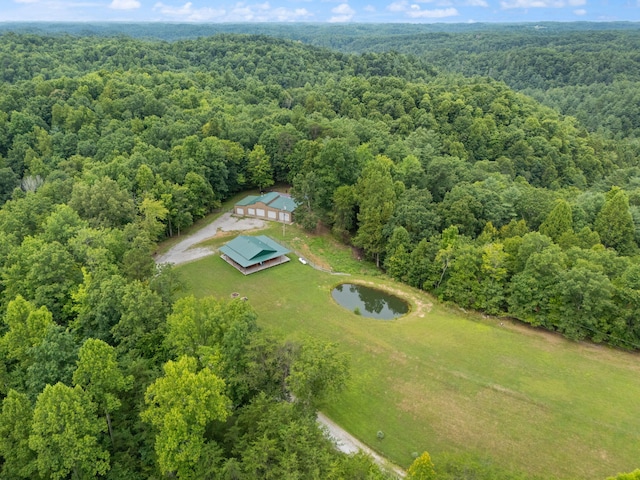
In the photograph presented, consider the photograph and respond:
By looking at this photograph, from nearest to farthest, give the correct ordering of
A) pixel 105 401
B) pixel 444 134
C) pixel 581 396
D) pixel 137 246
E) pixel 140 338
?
1. pixel 105 401
2. pixel 140 338
3. pixel 581 396
4. pixel 137 246
5. pixel 444 134

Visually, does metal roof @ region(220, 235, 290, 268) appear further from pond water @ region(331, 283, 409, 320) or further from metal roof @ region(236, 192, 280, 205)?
metal roof @ region(236, 192, 280, 205)

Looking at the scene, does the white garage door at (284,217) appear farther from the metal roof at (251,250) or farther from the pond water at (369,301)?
the pond water at (369,301)

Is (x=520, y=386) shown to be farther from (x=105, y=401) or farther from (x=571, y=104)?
(x=571, y=104)

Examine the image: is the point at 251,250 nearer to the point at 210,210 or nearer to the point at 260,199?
the point at 260,199

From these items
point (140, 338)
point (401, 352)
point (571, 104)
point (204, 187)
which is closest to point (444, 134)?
point (204, 187)

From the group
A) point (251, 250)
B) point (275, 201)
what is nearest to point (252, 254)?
point (251, 250)

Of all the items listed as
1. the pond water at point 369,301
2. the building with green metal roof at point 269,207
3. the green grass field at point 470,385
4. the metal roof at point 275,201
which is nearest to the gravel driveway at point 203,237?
the building with green metal roof at point 269,207
